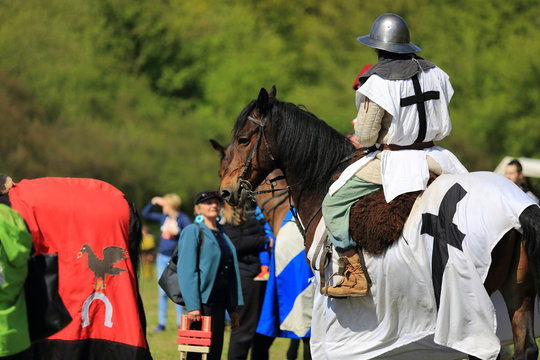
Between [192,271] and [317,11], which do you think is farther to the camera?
[317,11]

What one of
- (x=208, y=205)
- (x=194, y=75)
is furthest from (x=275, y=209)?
(x=194, y=75)

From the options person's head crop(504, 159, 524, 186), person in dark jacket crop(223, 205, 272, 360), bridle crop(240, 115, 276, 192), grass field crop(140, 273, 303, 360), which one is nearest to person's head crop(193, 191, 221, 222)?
person in dark jacket crop(223, 205, 272, 360)

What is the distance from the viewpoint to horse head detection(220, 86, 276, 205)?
6.06 metres

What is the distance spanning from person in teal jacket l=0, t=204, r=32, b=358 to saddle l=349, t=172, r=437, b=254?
222cm

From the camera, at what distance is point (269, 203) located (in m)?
8.06

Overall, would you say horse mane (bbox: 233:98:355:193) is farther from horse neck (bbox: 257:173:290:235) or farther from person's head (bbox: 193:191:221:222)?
horse neck (bbox: 257:173:290:235)

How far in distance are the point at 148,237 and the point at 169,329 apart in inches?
379

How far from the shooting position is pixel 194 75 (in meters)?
35.6

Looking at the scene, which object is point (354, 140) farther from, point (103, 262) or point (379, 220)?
point (103, 262)

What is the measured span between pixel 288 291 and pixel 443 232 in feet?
9.31

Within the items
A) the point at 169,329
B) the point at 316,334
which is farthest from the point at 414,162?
the point at 169,329

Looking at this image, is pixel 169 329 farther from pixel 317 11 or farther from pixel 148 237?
pixel 317 11

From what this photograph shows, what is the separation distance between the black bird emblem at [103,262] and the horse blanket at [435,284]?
1.63 m

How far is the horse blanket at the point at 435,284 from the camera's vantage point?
487 centimetres
